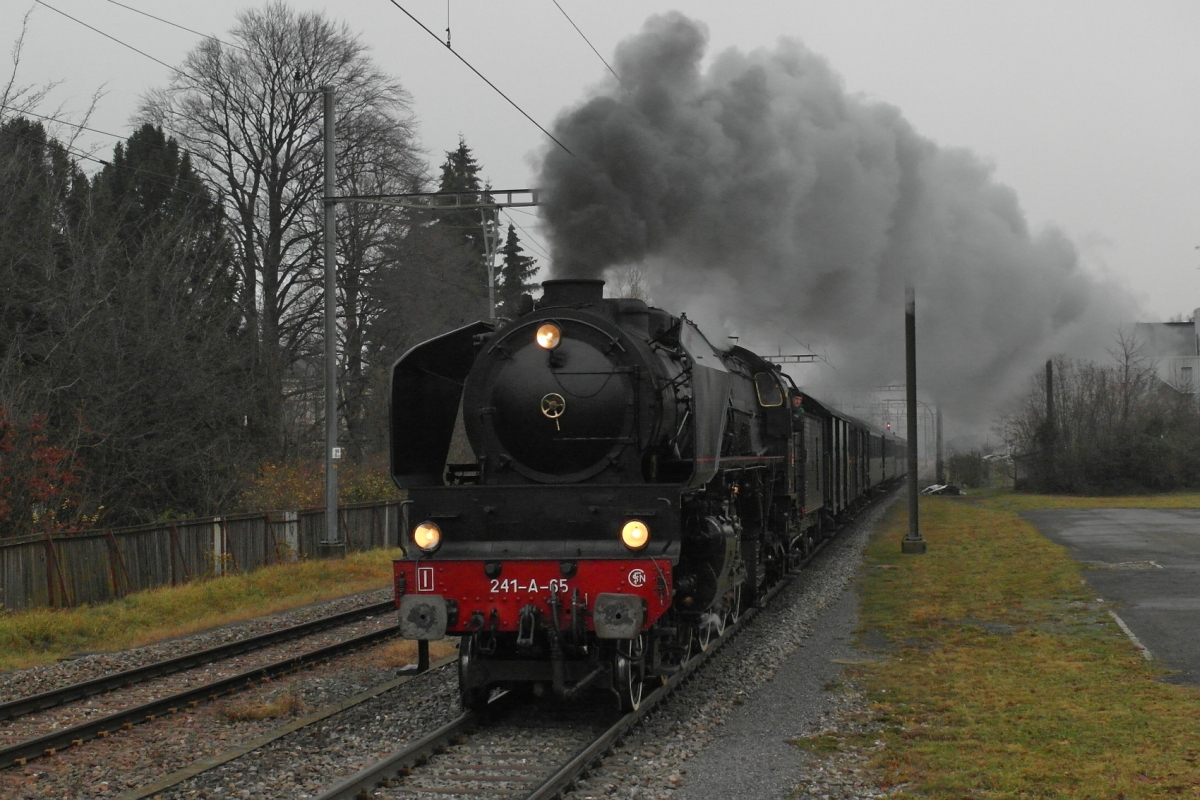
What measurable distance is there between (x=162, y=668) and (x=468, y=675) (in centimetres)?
368

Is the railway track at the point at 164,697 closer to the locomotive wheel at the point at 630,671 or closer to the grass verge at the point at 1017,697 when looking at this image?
the locomotive wheel at the point at 630,671

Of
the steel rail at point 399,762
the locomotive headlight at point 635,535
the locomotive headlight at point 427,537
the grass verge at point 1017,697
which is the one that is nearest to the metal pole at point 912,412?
the grass verge at point 1017,697

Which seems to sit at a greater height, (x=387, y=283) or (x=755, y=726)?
(x=387, y=283)

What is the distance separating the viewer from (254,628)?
1210cm

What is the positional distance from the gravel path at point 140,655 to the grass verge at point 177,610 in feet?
0.99

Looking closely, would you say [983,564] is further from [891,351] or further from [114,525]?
[114,525]

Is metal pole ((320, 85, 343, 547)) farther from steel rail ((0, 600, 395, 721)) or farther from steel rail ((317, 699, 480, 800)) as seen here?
steel rail ((317, 699, 480, 800))

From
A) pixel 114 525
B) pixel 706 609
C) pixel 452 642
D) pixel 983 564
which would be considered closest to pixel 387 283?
pixel 114 525

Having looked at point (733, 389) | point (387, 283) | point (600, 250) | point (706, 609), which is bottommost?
point (706, 609)

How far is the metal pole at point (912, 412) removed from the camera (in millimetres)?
17578

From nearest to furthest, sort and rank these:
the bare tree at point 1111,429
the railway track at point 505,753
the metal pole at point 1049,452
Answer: the railway track at point 505,753 → the bare tree at point 1111,429 → the metal pole at point 1049,452

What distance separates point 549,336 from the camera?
24.3 ft

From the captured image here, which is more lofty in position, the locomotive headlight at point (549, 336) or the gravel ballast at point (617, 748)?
the locomotive headlight at point (549, 336)

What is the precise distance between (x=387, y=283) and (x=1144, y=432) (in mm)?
26565
